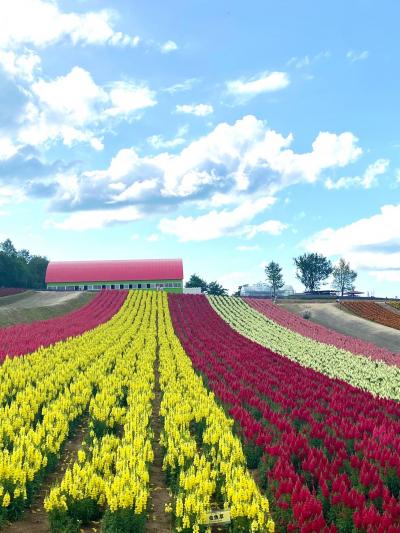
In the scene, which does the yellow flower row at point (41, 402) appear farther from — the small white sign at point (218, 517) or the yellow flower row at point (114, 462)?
the small white sign at point (218, 517)

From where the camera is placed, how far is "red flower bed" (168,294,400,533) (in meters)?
6.09

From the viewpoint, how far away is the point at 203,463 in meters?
7.52

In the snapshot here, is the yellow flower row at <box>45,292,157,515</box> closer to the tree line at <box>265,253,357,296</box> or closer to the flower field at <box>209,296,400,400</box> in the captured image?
the flower field at <box>209,296,400,400</box>

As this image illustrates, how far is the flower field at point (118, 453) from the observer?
6402mm

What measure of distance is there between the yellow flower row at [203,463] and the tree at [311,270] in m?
102

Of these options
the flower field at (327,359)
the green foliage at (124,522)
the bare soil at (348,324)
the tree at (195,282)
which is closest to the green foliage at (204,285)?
the tree at (195,282)

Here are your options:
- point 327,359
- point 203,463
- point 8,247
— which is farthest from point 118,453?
point 8,247

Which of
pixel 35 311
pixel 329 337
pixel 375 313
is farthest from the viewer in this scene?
pixel 375 313

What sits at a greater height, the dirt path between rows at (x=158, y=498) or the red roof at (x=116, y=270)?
the red roof at (x=116, y=270)

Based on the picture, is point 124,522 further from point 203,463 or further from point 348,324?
point 348,324

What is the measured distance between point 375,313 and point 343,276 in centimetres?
7129

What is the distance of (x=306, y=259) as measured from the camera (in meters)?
114

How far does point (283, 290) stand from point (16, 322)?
9176 cm

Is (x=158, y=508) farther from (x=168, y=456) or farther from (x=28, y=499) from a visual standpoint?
(x=28, y=499)
